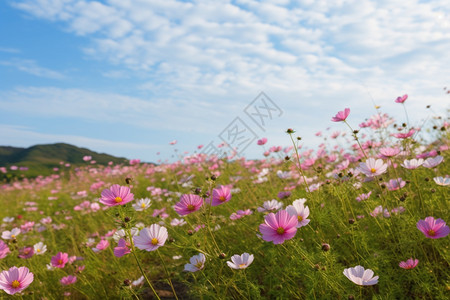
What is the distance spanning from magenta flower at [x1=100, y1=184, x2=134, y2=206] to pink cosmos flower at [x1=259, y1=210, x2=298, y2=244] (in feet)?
1.95

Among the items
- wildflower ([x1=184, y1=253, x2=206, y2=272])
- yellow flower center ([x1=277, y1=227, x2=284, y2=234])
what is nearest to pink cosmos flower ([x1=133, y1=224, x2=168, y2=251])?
wildflower ([x1=184, y1=253, x2=206, y2=272])

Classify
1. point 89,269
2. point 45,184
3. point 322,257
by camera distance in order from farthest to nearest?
point 45,184 < point 89,269 < point 322,257

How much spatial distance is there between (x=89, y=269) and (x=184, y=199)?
1.37 metres

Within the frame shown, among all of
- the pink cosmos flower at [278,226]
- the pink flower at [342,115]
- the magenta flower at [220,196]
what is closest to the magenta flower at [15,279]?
the magenta flower at [220,196]

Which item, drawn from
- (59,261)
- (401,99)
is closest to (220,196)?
(59,261)

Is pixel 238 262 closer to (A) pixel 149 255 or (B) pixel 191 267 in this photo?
(B) pixel 191 267

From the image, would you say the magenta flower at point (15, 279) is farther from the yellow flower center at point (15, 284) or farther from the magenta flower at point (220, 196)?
the magenta flower at point (220, 196)

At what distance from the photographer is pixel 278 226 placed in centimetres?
128

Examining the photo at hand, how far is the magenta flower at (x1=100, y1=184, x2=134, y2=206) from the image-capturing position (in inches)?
55.1

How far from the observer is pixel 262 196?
3137mm

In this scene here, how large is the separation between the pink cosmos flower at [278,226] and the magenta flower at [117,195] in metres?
0.59

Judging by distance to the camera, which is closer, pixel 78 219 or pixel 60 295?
pixel 60 295

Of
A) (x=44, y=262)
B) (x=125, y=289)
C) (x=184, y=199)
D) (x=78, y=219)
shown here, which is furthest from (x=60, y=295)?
(x=78, y=219)

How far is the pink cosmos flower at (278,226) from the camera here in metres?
1.24
